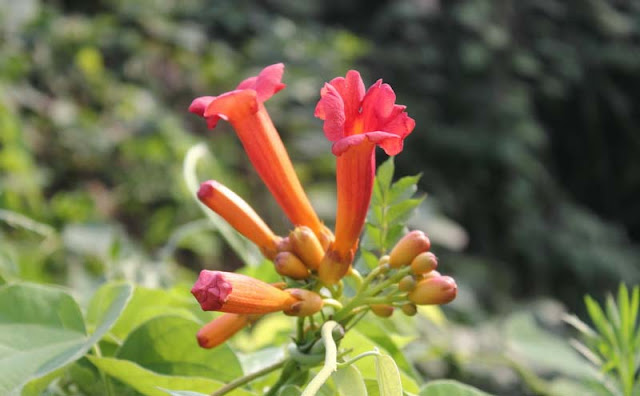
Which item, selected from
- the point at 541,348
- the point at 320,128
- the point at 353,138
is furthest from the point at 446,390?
the point at 320,128

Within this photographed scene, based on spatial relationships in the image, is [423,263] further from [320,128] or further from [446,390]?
[320,128]

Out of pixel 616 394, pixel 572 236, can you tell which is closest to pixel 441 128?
pixel 572 236

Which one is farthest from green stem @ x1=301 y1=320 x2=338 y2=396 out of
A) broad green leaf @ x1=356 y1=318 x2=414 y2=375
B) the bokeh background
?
the bokeh background

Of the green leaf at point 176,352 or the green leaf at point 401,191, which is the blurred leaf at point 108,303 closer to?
the green leaf at point 176,352

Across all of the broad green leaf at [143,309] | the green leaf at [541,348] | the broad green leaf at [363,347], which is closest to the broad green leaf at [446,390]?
the broad green leaf at [363,347]

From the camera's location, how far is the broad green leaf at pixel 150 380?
40 cm

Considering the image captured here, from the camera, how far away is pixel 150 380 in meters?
0.41

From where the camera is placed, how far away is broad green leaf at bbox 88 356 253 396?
40 cm

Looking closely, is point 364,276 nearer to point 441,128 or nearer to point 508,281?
point 508,281

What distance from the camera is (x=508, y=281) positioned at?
2.41m

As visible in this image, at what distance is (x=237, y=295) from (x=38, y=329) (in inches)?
5.4

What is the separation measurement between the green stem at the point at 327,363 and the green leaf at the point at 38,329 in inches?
4.8

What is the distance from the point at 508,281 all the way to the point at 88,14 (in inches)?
62.4

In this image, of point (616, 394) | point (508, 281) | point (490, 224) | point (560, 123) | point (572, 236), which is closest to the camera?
point (616, 394)
